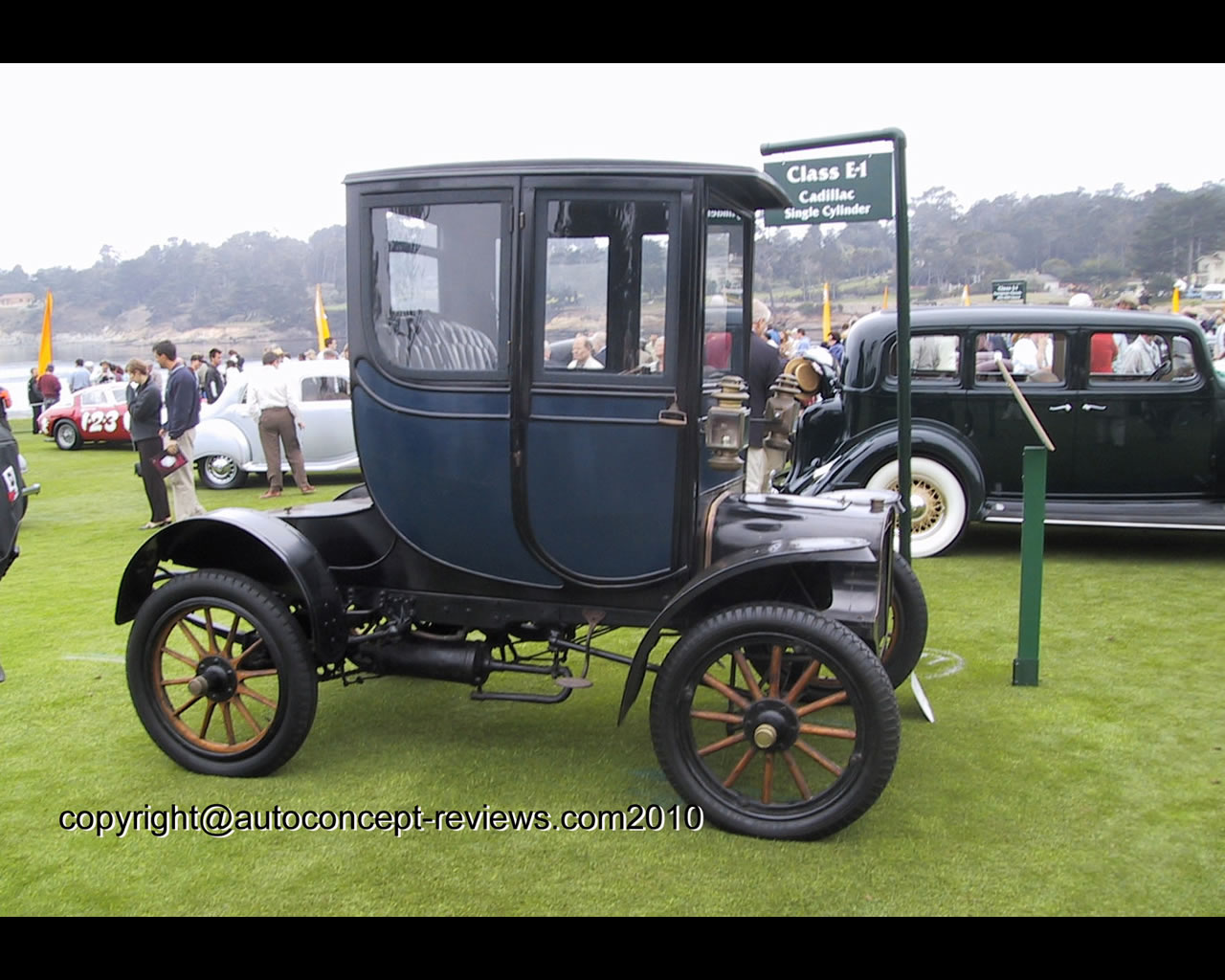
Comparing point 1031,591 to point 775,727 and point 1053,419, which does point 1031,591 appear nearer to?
point 775,727

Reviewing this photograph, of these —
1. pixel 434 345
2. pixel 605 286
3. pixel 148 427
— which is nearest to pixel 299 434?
pixel 148 427

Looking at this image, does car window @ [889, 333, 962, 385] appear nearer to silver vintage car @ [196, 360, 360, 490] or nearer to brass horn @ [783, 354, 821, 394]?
brass horn @ [783, 354, 821, 394]

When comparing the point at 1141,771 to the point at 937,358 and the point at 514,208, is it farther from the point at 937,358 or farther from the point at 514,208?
the point at 937,358

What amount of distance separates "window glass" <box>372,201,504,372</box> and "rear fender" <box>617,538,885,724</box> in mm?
1030

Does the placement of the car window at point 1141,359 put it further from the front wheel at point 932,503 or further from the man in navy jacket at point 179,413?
the man in navy jacket at point 179,413

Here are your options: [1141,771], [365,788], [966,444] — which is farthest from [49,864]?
[966,444]

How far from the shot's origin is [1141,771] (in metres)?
3.90

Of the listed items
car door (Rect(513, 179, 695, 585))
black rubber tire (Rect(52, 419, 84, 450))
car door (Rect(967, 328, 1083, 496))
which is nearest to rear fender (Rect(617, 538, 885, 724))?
car door (Rect(513, 179, 695, 585))

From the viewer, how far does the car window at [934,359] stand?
7.76 meters

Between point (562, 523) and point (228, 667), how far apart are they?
4.48ft

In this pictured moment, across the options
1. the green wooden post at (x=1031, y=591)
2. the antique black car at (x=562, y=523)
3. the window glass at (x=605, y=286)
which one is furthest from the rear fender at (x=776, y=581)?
A: the green wooden post at (x=1031, y=591)

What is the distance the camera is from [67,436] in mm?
18188

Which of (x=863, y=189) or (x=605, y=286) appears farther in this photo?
(x=863, y=189)

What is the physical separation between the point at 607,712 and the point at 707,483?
129 cm
